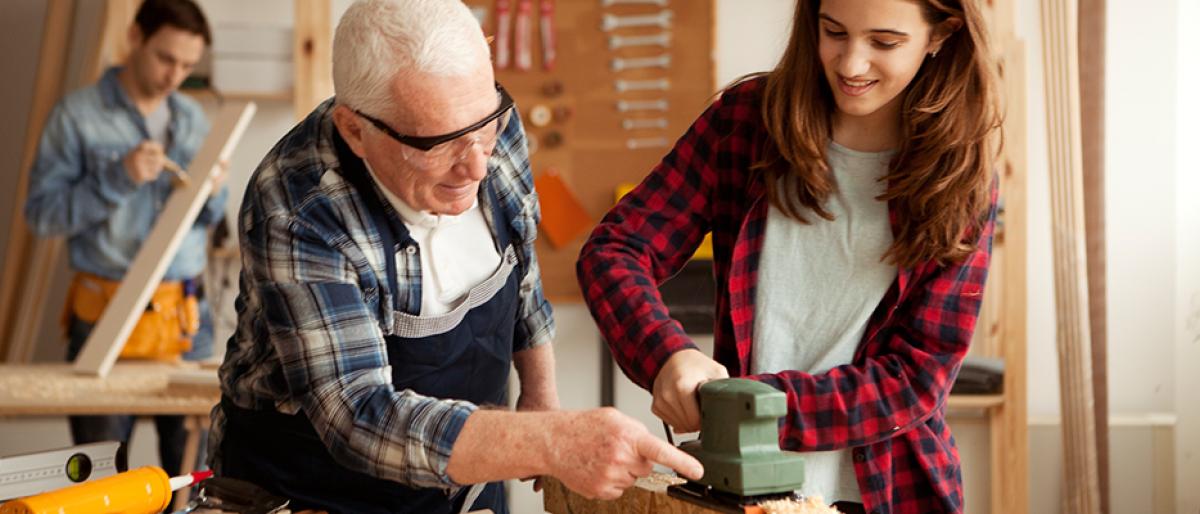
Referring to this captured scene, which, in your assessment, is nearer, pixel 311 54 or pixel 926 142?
pixel 926 142

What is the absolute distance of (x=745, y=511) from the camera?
1.35m

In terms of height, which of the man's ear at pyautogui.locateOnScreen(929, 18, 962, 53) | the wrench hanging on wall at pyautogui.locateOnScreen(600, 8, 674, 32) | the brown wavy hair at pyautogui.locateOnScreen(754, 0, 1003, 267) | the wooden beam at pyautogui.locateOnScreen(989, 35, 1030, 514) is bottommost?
the wooden beam at pyautogui.locateOnScreen(989, 35, 1030, 514)

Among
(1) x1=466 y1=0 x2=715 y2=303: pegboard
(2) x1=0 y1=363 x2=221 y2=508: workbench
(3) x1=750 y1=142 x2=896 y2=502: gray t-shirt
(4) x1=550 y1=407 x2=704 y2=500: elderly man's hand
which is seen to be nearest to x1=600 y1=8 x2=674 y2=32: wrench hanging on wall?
(1) x1=466 y1=0 x2=715 y2=303: pegboard

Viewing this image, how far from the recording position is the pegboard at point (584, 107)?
474 centimetres

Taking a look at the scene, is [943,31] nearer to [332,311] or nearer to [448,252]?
[448,252]

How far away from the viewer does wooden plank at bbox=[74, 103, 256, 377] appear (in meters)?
3.48

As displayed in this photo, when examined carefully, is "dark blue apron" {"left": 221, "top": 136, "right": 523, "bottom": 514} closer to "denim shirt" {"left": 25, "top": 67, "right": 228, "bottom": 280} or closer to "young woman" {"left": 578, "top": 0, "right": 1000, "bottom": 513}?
"young woman" {"left": 578, "top": 0, "right": 1000, "bottom": 513}

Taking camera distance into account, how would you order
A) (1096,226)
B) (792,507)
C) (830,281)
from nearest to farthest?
(792,507), (830,281), (1096,226)

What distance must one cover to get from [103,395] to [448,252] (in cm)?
206

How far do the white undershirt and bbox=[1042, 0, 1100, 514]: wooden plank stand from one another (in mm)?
2481

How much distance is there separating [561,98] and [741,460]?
11.5ft

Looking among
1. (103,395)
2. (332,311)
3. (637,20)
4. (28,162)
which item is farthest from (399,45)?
(28,162)

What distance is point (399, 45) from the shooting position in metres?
1.44

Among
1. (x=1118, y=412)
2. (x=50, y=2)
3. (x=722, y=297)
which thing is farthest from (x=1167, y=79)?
(x=50, y=2)
